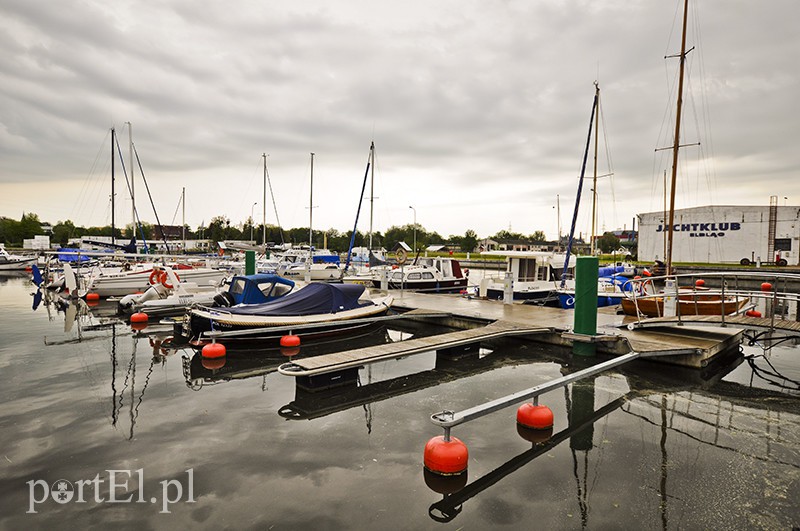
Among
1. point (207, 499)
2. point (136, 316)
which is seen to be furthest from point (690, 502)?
point (136, 316)

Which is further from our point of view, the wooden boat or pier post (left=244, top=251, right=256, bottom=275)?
pier post (left=244, top=251, right=256, bottom=275)

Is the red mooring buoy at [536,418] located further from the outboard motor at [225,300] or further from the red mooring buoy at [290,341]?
the outboard motor at [225,300]

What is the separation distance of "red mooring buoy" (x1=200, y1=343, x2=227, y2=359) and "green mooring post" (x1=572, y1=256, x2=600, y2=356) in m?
8.99

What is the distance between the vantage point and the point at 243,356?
Result: 464 inches

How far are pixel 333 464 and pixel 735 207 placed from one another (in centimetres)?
5398

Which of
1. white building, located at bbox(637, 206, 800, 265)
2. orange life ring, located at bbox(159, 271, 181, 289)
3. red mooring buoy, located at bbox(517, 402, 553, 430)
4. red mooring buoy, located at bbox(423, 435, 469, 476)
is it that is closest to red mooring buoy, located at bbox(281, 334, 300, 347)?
Answer: red mooring buoy, located at bbox(517, 402, 553, 430)

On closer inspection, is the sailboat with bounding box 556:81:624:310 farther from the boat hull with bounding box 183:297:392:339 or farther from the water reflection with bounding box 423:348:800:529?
the boat hull with bounding box 183:297:392:339

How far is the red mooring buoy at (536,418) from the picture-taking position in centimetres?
689

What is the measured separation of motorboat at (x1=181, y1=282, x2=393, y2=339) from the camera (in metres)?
12.3

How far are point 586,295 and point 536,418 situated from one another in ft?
15.8

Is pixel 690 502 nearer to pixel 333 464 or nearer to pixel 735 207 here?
pixel 333 464

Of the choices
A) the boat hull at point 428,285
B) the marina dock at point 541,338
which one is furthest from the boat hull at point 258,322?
the boat hull at point 428,285

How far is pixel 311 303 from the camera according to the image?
1363cm

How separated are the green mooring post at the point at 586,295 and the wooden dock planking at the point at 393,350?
1.55 metres
